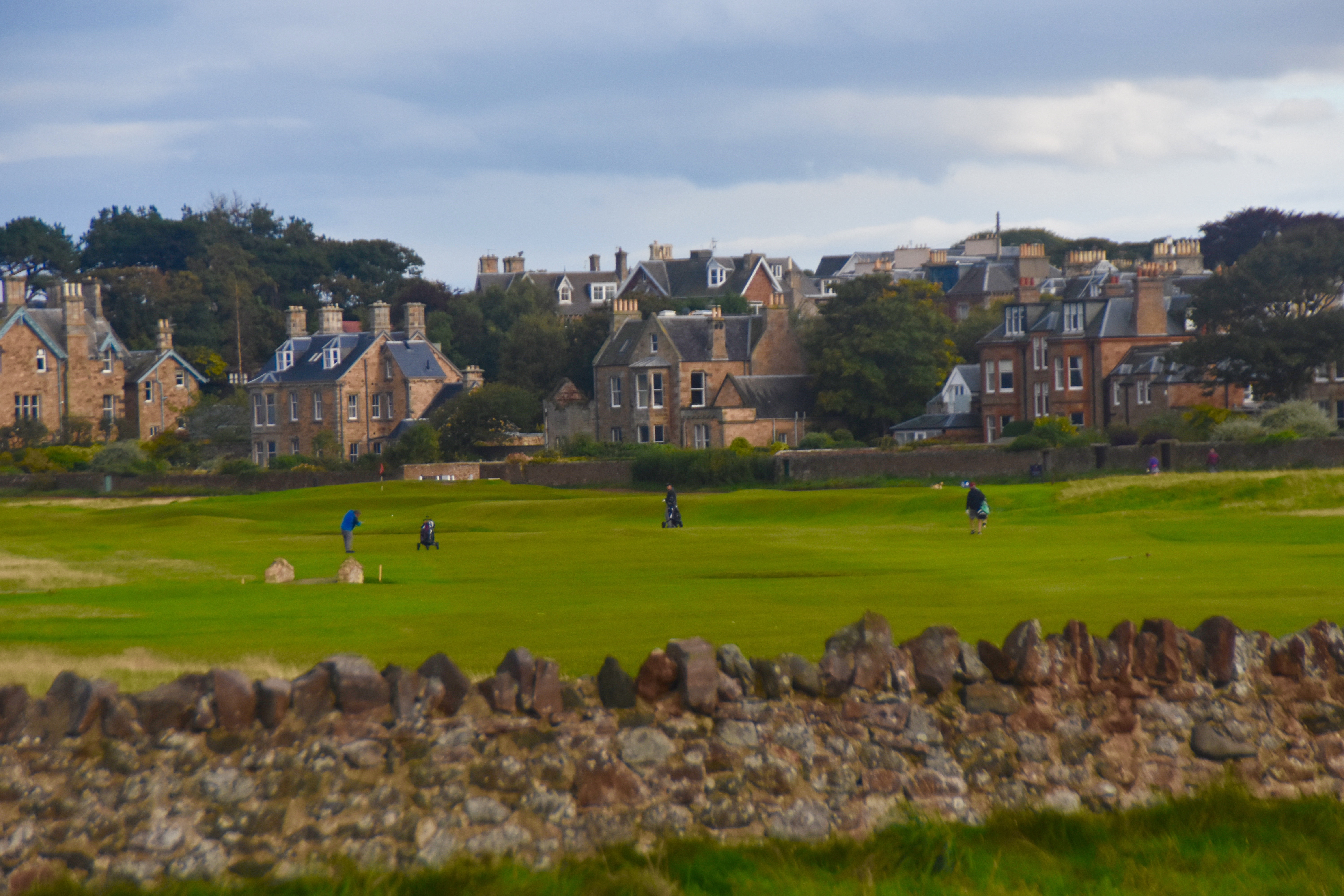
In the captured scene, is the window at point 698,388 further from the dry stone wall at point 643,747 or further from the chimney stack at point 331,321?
the dry stone wall at point 643,747

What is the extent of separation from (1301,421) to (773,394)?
35612 mm

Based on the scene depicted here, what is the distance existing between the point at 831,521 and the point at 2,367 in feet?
242

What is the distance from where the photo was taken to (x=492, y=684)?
33.4ft

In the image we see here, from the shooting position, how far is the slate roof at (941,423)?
8400 centimetres

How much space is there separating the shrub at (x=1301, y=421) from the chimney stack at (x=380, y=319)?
199 ft

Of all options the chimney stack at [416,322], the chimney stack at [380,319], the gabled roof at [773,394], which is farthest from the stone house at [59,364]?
the gabled roof at [773,394]

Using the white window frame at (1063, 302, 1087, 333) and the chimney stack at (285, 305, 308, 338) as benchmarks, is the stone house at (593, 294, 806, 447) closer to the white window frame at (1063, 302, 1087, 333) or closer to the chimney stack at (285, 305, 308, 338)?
the white window frame at (1063, 302, 1087, 333)

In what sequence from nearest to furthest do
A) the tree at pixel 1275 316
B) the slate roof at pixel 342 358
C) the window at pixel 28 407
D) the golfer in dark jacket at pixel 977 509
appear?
1. the golfer in dark jacket at pixel 977 509
2. the tree at pixel 1275 316
3. the window at pixel 28 407
4. the slate roof at pixel 342 358

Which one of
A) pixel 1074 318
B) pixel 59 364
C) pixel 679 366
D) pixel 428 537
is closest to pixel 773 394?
pixel 679 366

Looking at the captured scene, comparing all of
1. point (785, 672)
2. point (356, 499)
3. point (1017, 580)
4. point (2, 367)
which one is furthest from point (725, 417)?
point (785, 672)

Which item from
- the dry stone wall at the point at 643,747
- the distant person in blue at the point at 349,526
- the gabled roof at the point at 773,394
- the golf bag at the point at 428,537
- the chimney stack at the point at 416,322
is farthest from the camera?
the chimney stack at the point at 416,322

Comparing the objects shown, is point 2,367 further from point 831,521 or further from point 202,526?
point 831,521

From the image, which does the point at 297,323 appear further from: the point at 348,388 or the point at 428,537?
the point at 428,537

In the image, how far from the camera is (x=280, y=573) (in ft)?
82.0
